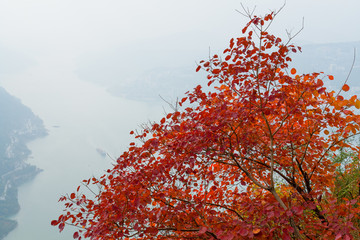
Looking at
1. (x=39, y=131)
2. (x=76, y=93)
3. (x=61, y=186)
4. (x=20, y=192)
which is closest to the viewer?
(x=20, y=192)

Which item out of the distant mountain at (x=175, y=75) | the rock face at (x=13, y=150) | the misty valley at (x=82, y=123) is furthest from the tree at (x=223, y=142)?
the distant mountain at (x=175, y=75)

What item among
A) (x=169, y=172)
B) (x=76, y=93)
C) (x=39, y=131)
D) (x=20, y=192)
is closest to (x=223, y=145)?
(x=169, y=172)

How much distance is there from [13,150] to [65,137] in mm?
24490

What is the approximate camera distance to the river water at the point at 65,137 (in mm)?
53125

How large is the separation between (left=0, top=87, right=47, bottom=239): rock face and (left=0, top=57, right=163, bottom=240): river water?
1.85 metres

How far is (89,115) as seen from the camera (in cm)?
11781

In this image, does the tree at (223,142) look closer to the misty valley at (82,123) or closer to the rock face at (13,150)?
the misty valley at (82,123)

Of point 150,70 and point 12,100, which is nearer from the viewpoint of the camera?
point 12,100

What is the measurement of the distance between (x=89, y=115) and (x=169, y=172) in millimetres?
122197

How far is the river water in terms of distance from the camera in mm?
53125

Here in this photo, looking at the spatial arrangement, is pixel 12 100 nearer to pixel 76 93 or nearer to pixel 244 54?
pixel 76 93

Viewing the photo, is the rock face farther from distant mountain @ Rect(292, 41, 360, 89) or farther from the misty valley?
distant mountain @ Rect(292, 41, 360, 89)

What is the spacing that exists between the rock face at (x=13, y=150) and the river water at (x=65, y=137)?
1.85 m

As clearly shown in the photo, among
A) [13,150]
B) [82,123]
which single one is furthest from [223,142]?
[82,123]
